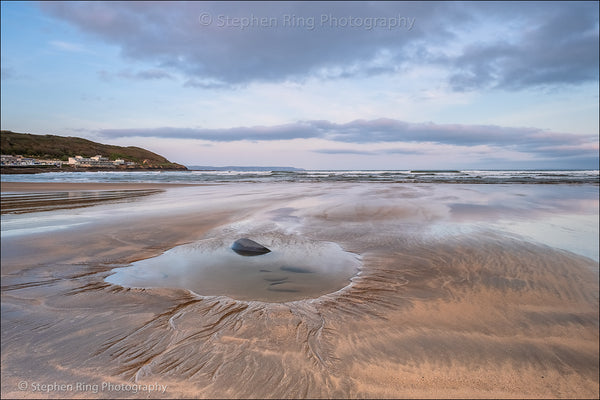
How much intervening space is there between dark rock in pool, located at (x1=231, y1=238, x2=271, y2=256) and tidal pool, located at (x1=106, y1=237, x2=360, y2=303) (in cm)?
15

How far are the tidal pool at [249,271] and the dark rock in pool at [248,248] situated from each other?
5.9 inches

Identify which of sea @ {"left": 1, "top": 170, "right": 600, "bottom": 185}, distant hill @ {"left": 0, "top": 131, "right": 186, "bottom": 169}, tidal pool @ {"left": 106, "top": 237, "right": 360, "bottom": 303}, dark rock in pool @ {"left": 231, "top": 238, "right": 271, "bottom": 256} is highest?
distant hill @ {"left": 0, "top": 131, "right": 186, "bottom": 169}

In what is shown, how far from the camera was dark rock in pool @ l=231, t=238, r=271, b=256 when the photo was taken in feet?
18.9

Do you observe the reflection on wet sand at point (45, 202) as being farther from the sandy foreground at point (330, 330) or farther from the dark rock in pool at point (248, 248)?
the dark rock in pool at point (248, 248)

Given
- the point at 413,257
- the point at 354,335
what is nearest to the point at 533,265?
the point at 413,257

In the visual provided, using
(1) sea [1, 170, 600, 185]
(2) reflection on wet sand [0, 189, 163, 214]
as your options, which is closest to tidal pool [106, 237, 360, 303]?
(2) reflection on wet sand [0, 189, 163, 214]

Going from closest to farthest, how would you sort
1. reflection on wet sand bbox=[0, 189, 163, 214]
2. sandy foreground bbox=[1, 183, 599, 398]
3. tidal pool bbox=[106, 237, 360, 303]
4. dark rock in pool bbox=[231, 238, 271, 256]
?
sandy foreground bbox=[1, 183, 599, 398]
tidal pool bbox=[106, 237, 360, 303]
dark rock in pool bbox=[231, 238, 271, 256]
reflection on wet sand bbox=[0, 189, 163, 214]

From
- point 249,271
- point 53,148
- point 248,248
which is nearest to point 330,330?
point 249,271

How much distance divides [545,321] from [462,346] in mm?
1325

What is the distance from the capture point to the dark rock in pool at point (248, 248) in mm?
5762

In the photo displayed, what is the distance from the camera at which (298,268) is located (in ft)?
16.3

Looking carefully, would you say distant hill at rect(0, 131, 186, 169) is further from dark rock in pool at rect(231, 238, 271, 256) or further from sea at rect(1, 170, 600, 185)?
dark rock in pool at rect(231, 238, 271, 256)

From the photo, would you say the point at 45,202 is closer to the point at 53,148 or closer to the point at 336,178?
the point at 336,178

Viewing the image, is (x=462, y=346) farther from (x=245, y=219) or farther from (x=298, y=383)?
(x=245, y=219)
